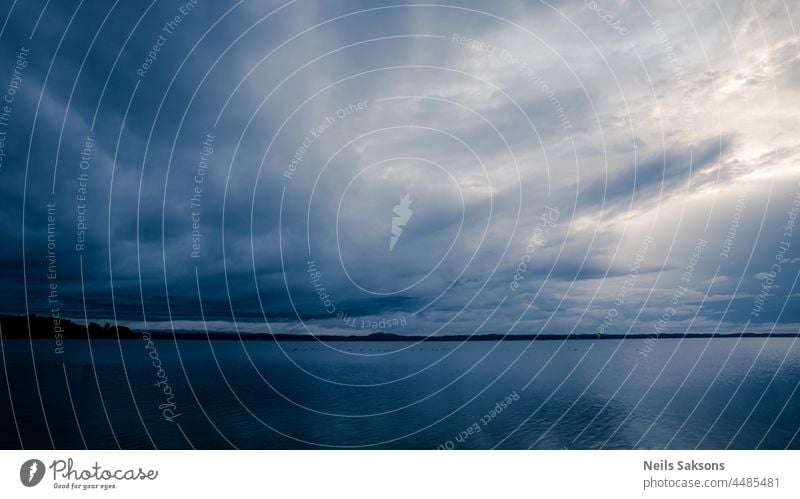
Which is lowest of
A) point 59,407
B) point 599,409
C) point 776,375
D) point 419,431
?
point 59,407

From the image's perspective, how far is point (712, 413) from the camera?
5434 centimetres

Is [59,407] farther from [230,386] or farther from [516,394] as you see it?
[516,394]

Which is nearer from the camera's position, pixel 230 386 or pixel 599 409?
pixel 599 409

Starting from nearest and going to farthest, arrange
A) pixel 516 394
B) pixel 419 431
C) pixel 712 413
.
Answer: pixel 419 431
pixel 712 413
pixel 516 394

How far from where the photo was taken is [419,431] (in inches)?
1815

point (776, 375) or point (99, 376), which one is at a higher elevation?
point (776, 375)

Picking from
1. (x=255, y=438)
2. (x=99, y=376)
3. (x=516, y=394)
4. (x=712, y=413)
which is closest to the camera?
(x=255, y=438)

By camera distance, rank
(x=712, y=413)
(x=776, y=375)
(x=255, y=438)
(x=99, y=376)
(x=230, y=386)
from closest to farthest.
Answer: (x=255, y=438), (x=712, y=413), (x=230, y=386), (x=776, y=375), (x=99, y=376)

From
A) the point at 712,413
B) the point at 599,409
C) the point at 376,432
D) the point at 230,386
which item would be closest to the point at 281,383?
the point at 230,386
